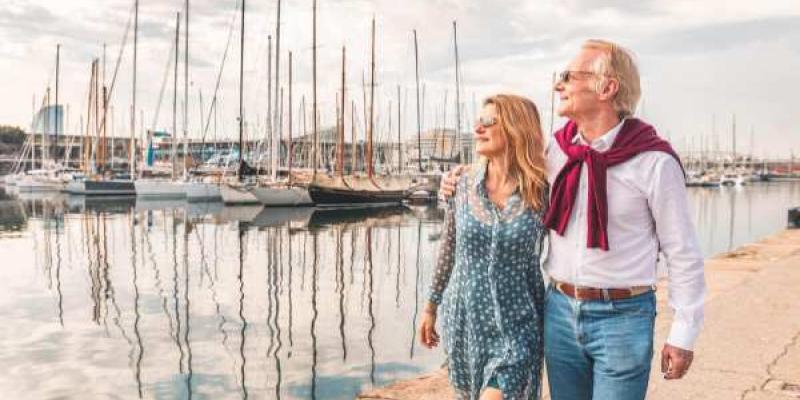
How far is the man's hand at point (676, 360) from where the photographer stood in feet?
8.81

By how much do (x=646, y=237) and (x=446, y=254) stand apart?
0.80 m

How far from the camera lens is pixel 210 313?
41.6 ft

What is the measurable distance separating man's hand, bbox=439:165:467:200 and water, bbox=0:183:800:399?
17.5 ft

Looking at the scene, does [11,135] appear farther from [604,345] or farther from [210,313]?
[604,345]

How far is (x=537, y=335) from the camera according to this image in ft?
9.71

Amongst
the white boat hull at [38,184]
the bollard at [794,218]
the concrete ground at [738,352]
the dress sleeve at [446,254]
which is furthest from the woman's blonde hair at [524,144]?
the white boat hull at [38,184]

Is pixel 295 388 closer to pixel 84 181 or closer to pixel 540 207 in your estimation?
pixel 540 207

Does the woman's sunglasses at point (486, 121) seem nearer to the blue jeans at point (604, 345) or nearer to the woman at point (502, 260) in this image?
the woman at point (502, 260)

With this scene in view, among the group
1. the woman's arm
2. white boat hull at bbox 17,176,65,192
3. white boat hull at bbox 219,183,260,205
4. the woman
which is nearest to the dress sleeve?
the woman's arm

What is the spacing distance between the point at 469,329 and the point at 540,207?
0.52 metres

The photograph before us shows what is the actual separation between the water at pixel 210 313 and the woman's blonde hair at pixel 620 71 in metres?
5.95

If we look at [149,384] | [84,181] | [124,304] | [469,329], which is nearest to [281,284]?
[124,304]

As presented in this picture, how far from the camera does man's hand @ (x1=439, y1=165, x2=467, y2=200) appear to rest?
3.16 m

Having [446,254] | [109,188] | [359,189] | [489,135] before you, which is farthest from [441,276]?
[109,188]
